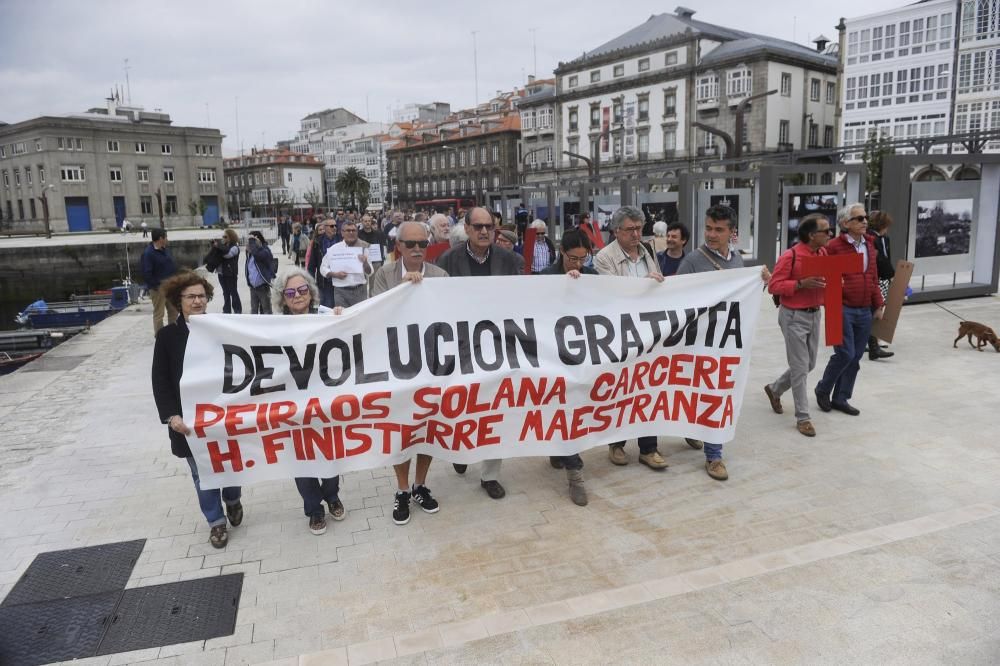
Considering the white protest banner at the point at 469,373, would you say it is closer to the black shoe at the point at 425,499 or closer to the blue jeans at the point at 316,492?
the blue jeans at the point at 316,492

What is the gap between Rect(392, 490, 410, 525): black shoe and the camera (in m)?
4.67

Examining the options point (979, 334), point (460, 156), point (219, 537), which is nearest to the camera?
point (219, 537)

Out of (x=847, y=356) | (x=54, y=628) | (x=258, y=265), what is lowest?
(x=54, y=628)

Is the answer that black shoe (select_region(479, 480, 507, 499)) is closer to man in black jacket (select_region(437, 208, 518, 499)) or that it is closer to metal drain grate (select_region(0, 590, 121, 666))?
man in black jacket (select_region(437, 208, 518, 499))

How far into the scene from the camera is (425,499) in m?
4.84

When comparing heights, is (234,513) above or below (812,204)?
below

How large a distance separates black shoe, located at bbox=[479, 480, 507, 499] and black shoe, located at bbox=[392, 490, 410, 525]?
65cm

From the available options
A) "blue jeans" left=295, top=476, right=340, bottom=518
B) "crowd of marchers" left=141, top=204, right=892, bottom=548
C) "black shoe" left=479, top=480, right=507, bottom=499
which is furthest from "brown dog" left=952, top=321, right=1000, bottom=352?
"blue jeans" left=295, top=476, right=340, bottom=518

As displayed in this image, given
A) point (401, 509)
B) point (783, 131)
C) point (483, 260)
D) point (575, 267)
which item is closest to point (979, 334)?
point (575, 267)

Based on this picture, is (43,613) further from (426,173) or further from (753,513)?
(426,173)

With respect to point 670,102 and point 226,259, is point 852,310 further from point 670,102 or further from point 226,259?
point 670,102

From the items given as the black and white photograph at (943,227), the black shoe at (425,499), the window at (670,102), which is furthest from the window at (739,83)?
the black shoe at (425,499)

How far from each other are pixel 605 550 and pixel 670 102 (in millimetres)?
70060

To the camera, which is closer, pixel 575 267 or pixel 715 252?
pixel 575 267
